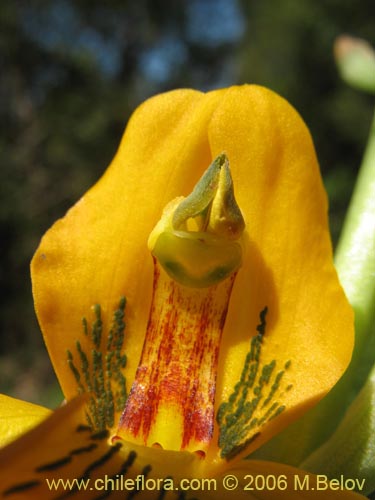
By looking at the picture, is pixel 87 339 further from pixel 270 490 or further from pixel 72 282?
pixel 270 490

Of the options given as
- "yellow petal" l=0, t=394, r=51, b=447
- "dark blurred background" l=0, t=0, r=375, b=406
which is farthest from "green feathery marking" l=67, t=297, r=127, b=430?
"dark blurred background" l=0, t=0, r=375, b=406

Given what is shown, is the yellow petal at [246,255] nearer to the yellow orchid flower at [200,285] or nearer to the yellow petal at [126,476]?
the yellow orchid flower at [200,285]

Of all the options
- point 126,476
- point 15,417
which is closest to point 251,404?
point 126,476

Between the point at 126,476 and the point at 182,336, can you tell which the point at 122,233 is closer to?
the point at 182,336

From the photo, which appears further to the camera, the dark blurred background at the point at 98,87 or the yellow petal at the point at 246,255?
the dark blurred background at the point at 98,87


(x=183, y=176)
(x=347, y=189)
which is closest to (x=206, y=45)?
(x=347, y=189)

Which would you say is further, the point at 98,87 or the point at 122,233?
the point at 98,87

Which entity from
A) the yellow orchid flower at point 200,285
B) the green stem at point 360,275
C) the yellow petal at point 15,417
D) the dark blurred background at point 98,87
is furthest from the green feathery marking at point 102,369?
the dark blurred background at point 98,87
